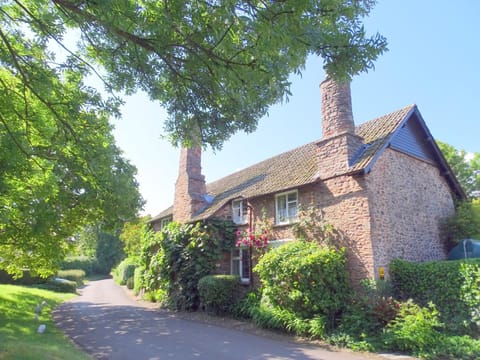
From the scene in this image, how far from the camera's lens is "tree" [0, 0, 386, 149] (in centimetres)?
461

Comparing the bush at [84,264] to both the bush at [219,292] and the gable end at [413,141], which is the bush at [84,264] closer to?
the bush at [219,292]

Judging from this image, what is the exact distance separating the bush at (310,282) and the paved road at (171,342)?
144 cm

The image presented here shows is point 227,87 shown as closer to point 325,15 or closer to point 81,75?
point 325,15

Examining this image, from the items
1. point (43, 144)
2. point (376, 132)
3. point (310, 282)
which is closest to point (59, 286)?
point (43, 144)

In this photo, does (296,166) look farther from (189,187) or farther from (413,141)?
(189,187)

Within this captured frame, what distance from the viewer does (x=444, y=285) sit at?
1113 cm

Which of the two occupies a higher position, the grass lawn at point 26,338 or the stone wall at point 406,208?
the stone wall at point 406,208

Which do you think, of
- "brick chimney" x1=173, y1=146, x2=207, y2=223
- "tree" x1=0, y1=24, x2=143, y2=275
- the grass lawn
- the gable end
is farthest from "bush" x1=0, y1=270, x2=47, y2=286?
the gable end

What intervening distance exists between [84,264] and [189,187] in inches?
1576

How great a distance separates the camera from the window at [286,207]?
50.1 ft

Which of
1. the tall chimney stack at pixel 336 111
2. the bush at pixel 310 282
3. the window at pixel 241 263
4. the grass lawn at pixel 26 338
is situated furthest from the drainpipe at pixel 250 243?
the grass lawn at pixel 26 338

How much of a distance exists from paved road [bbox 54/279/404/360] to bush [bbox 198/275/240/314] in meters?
1.48

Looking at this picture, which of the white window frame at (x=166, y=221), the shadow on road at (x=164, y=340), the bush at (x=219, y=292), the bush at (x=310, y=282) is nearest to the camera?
the shadow on road at (x=164, y=340)

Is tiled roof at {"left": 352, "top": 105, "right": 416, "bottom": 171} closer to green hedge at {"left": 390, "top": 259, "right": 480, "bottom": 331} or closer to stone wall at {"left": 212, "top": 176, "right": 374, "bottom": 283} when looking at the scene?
stone wall at {"left": 212, "top": 176, "right": 374, "bottom": 283}
